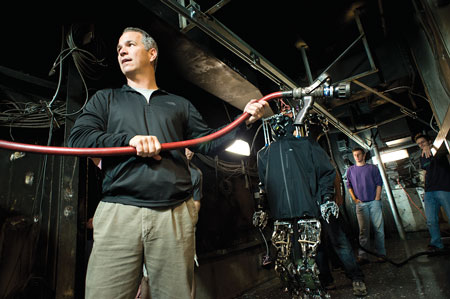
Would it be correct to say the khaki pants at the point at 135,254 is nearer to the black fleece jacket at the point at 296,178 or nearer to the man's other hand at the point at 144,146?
the man's other hand at the point at 144,146

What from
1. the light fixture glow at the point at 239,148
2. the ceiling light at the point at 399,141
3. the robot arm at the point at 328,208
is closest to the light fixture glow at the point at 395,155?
the ceiling light at the point at 399,141

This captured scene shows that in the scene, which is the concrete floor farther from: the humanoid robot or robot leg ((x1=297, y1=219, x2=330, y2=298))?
the humanoid robot

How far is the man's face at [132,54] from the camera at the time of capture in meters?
1.64

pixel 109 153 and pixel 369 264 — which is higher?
pixel 109 153

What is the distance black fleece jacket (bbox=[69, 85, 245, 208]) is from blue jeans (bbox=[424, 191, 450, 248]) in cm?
565

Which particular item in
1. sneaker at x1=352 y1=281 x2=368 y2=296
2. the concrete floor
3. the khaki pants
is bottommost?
the concrete floor

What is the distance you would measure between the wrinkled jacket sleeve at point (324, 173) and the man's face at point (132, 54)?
2495 millimetres

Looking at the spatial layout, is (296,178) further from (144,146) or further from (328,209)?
(144,146)

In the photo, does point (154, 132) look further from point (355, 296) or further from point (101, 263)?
point (355, 296)

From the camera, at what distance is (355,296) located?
2980 millimetres

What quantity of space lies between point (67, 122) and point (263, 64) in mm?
2795

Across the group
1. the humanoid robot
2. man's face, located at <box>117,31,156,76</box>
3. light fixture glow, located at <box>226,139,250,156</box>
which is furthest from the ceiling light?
man's face, located at <box>117,31,156,76</box>

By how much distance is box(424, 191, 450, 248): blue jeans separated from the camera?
4.73 m

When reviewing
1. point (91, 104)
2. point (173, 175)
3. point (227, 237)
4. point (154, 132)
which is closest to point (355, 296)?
point (227, 237)
